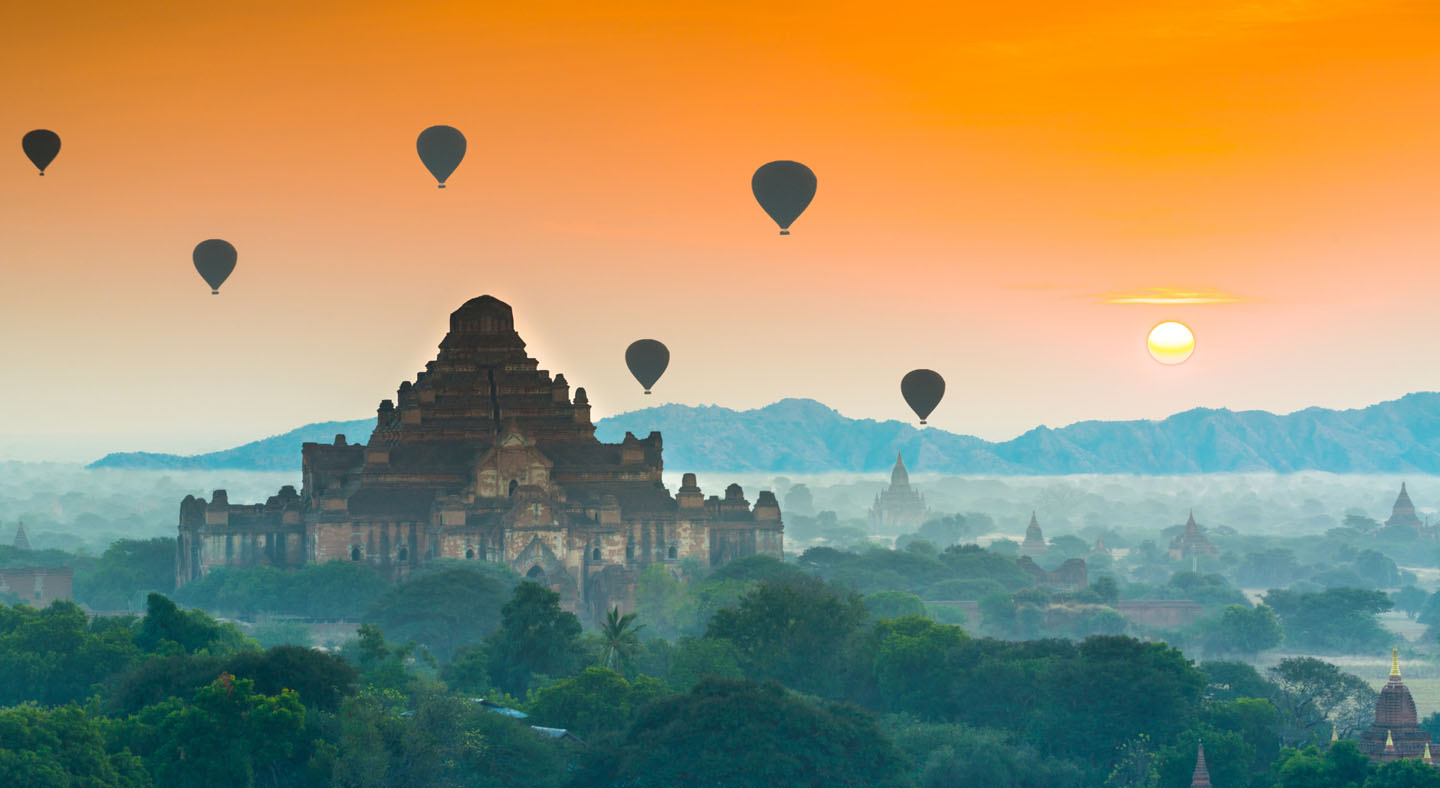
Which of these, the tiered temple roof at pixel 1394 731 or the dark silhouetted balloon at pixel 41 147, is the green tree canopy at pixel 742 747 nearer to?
the tiered temple roof at pixel 1394 731

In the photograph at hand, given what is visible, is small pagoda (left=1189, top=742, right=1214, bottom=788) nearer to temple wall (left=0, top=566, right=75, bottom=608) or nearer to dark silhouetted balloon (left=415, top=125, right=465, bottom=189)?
dark silhouetted balloon (left=415, top=125, right=465, bottom=189)

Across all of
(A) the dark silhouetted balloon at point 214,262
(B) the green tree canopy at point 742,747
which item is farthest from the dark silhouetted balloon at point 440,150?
(B) the green tree canopy at point 742,747

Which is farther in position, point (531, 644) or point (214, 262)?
point (214, 262)

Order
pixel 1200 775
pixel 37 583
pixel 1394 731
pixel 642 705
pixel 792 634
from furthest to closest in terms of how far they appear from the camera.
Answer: pixel 37 583, pixel 792 634, pixel 1394 731, pixel 1200 775, pixel 642 705

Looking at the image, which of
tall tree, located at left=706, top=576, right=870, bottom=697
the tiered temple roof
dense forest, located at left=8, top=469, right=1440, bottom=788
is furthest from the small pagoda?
tall tree, located at left=706, top=576, right=870, bottom=697

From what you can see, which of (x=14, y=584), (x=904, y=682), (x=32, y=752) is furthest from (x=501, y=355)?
(x=32, y=752)

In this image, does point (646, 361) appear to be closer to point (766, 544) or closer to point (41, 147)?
point (766, 544)

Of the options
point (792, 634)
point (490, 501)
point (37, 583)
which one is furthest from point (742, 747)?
point (37, 583)
